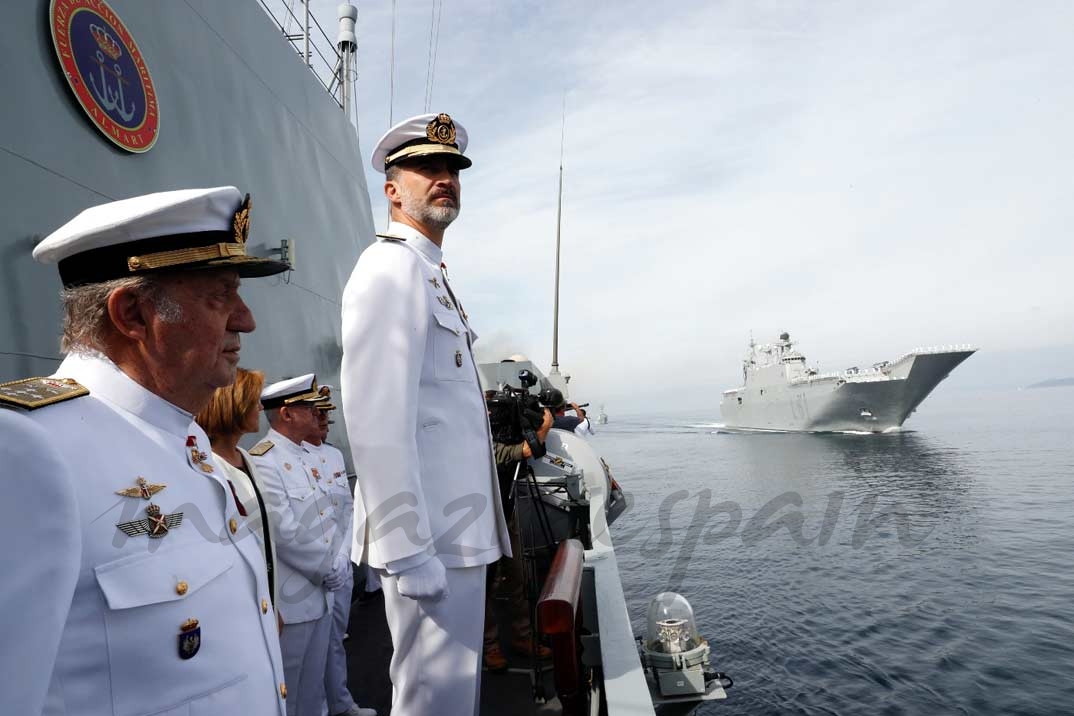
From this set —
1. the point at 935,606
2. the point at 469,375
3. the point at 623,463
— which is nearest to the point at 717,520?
the point at 935,606

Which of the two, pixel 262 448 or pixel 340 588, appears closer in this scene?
pixel 262 448

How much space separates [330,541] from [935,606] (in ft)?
38.3

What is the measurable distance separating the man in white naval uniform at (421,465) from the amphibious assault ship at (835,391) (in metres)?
43.3

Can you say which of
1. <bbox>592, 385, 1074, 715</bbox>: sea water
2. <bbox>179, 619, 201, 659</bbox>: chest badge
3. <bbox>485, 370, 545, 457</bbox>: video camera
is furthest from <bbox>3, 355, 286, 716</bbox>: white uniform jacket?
<bbox>592, 385, 1074, 715</bbox>: sea water

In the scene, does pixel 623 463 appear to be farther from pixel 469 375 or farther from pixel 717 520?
pixel 469 375

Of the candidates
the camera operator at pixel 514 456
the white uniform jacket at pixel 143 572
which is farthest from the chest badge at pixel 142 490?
the camera operator at pixel 514 456

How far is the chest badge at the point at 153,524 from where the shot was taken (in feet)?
3.17

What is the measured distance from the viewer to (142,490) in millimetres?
1005

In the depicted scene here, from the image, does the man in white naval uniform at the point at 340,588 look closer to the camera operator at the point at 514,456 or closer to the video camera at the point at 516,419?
the camera operator at the point at 514,456

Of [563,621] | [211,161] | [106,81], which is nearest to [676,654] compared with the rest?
[563,621]

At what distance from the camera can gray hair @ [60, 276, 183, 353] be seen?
105 centimetres

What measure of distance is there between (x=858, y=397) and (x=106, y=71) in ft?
149

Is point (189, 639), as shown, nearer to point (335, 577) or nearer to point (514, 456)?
point (335, 577)

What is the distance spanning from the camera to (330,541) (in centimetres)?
A: 301
